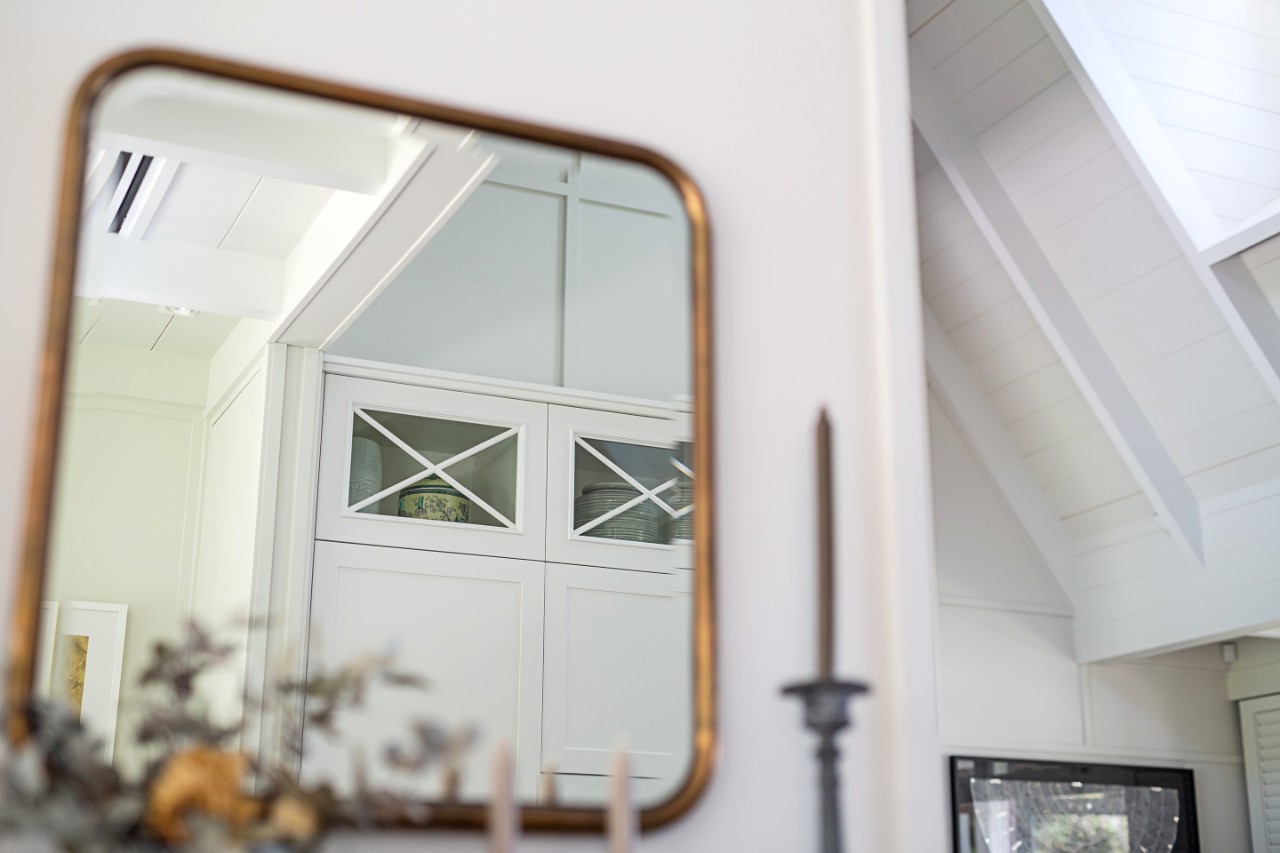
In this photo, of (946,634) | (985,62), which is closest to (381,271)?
(985,62)

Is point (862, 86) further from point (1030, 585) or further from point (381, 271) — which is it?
point (1030, 585)

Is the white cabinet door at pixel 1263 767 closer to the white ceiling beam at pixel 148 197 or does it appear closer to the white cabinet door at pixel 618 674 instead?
the white cabinet door at pixel 618 674

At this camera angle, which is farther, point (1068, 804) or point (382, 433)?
point (1068, 804)

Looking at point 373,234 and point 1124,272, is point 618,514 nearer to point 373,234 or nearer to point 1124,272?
point 373,234

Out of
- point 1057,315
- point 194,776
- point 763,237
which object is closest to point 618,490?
point 763,237

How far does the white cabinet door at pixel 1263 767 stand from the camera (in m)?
4.04

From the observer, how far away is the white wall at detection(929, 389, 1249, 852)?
3.89m

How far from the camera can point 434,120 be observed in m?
1.40

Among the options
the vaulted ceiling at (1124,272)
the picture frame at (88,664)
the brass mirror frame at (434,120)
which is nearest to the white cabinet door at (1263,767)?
the vaulted ceiling at (1124,272)

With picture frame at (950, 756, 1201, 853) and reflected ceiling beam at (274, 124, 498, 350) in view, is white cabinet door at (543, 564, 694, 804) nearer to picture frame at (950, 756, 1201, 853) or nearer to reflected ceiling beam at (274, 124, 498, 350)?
reflected ceiling beam at (274, 124, 498, 350)

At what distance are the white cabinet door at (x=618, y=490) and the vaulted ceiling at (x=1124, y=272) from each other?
2020 millimetres

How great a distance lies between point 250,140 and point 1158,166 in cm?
237

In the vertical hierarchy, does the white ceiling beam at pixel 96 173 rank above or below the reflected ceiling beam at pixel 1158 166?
below

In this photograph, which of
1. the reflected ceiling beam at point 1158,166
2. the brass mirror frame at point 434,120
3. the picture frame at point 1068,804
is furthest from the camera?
the picture frame at point 1068,804
